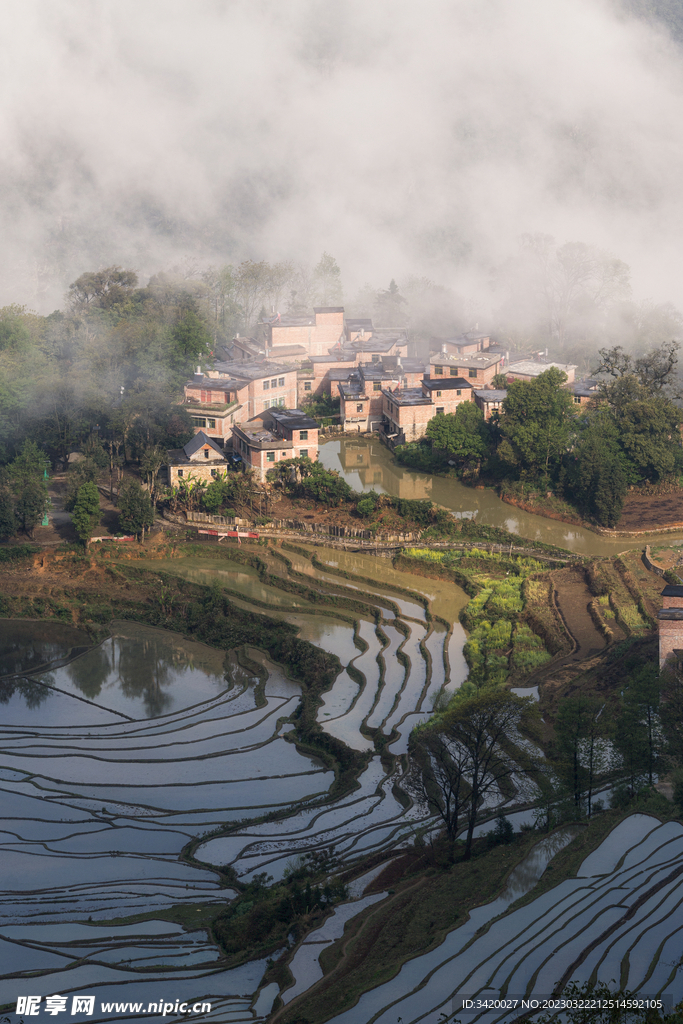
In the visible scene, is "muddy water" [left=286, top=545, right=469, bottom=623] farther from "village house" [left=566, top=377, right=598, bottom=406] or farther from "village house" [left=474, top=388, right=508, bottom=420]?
"village house" [left=566, top=377, right=598, bottom=406]

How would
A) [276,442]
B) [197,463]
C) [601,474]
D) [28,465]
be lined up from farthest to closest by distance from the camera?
[276,442] → [197,463] → [28,465] → [601,474]

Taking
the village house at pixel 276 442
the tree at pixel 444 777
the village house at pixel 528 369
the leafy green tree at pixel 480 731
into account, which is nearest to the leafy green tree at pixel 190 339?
the village house at pixel 276 442

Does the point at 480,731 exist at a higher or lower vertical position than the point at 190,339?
lower

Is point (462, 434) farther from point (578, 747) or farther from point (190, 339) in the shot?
point (578, 747)

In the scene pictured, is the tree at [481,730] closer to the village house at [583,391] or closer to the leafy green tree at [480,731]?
the leafy green tree at [480,731]

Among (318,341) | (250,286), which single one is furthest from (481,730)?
(250,286)

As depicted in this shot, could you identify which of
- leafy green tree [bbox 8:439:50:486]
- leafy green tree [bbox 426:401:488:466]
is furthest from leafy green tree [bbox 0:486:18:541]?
leafy green tree [bbox 426:401:488:466]
